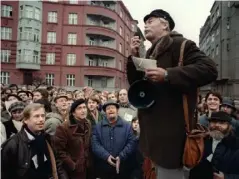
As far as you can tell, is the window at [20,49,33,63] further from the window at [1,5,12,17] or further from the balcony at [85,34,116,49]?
the balcony at [85,34,116,49]

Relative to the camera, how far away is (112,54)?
43844mm

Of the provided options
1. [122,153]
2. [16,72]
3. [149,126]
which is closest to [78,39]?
[16,72]

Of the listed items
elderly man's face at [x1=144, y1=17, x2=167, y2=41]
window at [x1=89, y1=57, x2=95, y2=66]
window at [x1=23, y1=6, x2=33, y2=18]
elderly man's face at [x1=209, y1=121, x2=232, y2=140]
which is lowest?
elderly man's face at [x1=209, y1=121, x2=232, y2=140]

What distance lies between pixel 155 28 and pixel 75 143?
3043 millimetres

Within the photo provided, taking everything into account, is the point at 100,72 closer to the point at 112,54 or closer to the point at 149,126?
the point at 112,54

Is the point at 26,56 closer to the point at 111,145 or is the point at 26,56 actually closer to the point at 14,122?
the point at 14,122

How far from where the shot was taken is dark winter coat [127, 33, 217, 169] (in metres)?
1.86

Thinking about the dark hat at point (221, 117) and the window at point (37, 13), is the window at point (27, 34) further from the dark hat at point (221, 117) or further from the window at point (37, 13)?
the dark hat at point (221, 117)

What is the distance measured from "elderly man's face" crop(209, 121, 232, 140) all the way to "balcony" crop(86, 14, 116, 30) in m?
38.9

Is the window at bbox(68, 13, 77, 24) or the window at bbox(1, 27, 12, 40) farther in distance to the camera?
the window at bbox(68, 13, 77, 24)

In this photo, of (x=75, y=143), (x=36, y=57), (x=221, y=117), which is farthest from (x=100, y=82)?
(x=221, y=117)

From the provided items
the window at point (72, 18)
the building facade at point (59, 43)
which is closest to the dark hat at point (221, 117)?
the building facade at point (59, 43)

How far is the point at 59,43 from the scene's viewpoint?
39.9 m

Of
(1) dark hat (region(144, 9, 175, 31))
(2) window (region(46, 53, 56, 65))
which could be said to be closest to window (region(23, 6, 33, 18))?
(2) window (region(46, 53, 56, 65))
